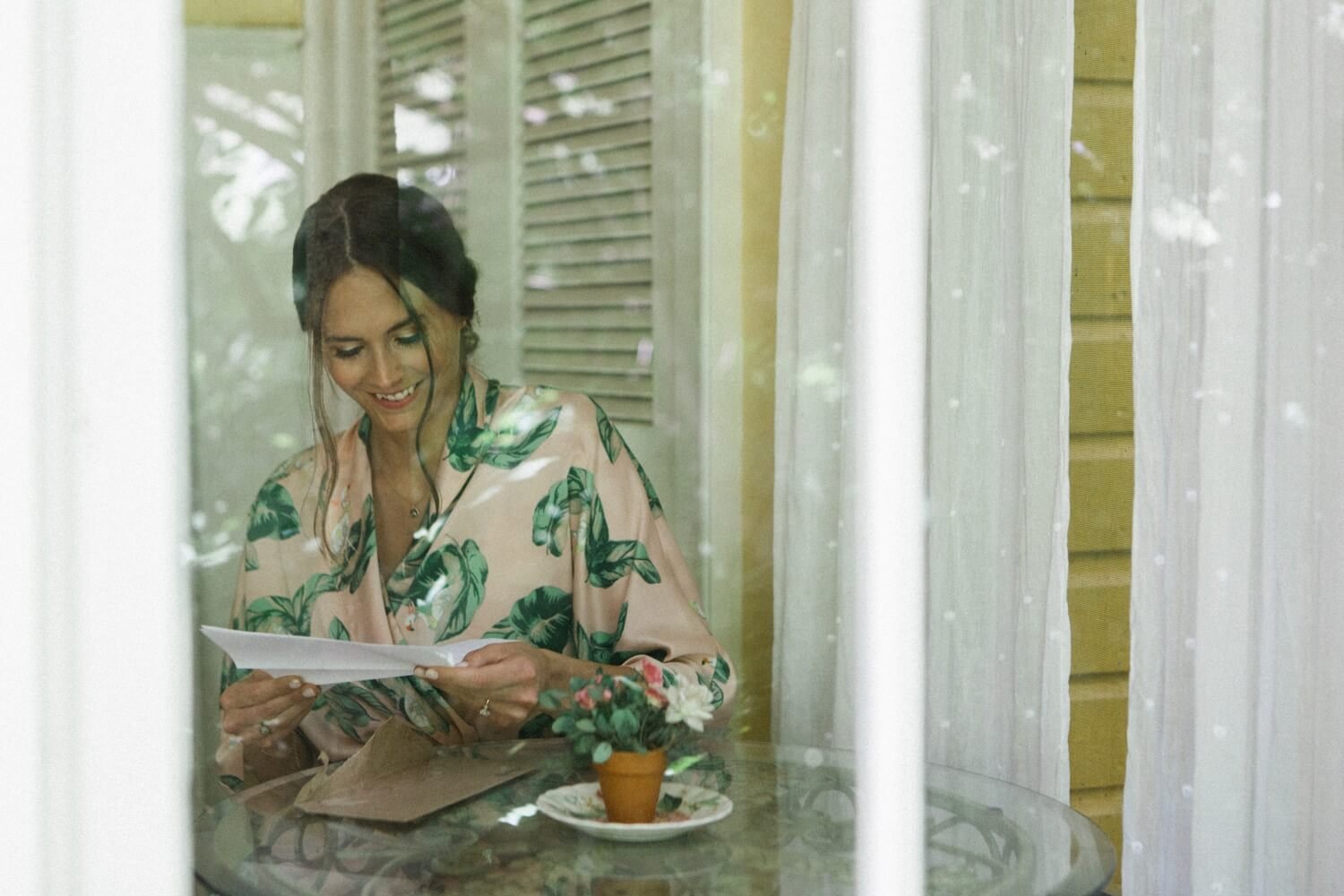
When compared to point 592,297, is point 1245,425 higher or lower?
lower

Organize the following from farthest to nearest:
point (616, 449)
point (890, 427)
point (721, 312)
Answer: point (721, 312) → point (616, 449) → point (890, 427)

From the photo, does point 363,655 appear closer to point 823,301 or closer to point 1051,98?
point 823,301

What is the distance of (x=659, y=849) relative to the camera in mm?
1229

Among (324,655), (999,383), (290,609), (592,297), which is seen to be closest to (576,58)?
(592,297)

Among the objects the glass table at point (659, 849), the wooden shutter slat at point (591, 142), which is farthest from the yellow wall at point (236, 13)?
the glass table at point (659, 849)

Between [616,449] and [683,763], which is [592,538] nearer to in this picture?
[616,449]

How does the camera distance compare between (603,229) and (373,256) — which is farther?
(603,229)

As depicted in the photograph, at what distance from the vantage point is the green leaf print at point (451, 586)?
1920 millimetres

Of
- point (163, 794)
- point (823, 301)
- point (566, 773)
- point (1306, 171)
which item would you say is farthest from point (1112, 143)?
point (163, 794)

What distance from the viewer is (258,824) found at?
1.33m

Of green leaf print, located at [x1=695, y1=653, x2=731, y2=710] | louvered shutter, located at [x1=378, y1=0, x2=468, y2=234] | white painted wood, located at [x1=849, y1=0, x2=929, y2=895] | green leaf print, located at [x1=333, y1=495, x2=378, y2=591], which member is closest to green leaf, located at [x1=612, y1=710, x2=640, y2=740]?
white painted wood, located at [x1=849, y1=0, x2=929, y2=895]

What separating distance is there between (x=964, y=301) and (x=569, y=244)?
991 millimetres

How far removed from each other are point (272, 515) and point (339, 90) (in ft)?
2.07

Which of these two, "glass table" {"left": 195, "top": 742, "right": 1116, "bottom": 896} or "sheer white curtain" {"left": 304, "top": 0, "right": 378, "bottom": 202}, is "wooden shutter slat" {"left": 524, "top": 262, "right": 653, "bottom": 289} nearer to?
"sheer white curtain" {"left": 304, "top": 0, "right": 378, "bottom": 202}
